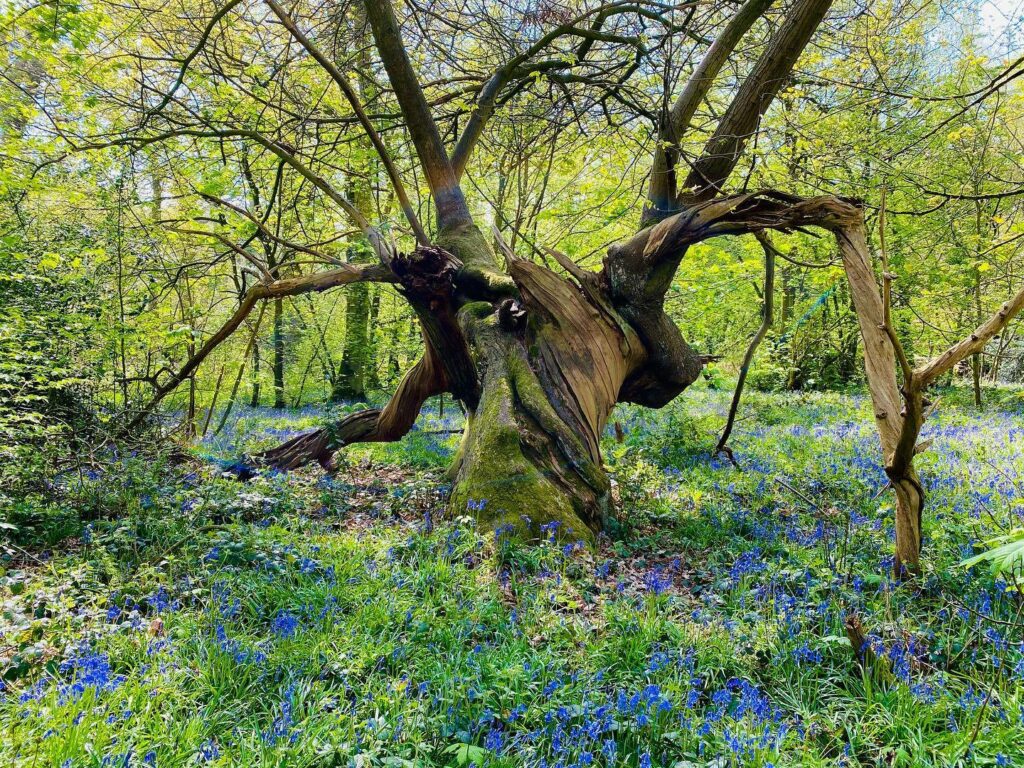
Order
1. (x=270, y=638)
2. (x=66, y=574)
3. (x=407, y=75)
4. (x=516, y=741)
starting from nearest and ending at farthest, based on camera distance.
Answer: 1. (x=516, y=741)
2. (x=270, y=638)
3. (x=66, y=574)
4. (x=407, y=75)

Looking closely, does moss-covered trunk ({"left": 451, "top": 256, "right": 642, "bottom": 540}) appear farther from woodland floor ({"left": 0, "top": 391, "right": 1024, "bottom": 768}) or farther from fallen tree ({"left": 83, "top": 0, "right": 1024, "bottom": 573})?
woodland floor ({"left": 0, "top": 391, "right": 1024, "bottom": 768})

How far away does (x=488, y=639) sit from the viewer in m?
2.79

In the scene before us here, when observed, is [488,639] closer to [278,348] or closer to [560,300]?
[560,300]

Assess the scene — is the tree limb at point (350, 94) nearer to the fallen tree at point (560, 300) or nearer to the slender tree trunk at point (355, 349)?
the fallen tree at point (560, 300)

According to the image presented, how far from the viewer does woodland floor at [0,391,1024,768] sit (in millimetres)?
1977

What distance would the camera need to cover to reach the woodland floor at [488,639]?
198 centimetres

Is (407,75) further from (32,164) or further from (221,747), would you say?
(221,747)

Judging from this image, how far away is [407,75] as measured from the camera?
5.75 meters

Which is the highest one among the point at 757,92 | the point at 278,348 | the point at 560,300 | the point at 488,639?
the point at 757,92

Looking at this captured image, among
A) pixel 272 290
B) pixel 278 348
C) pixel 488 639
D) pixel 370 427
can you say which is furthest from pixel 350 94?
pixel 278 348

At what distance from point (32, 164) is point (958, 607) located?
8615mm

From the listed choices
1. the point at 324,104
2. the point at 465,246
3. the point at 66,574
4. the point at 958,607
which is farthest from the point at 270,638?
the point at 324,104

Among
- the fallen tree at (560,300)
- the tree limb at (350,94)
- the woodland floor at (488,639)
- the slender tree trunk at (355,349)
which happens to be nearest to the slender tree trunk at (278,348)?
the slender tree trunk at (355,349)

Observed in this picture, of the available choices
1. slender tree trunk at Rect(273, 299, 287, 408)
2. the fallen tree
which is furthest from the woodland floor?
slender tree trunk at Rect(273, 299, 287, 408)
